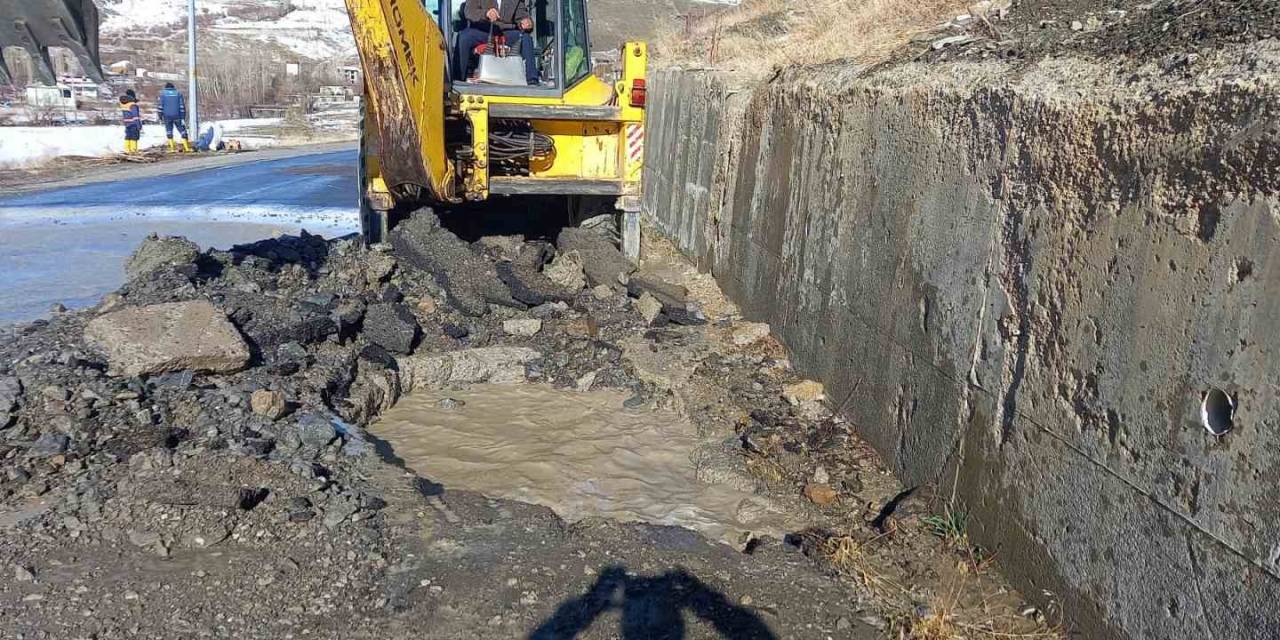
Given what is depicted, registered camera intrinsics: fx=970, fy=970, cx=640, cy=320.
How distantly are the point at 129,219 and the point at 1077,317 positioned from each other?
11396 mm

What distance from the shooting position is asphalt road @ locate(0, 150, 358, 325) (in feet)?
26.6

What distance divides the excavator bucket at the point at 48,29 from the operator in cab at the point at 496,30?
22.8 m

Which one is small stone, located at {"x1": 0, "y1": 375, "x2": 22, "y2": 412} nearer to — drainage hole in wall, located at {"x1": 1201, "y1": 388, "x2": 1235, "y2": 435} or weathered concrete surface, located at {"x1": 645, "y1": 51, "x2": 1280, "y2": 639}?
weathered concrete surface, located at {"x1": 645, "y1": 51, "x2": 1280, "y2": 639}

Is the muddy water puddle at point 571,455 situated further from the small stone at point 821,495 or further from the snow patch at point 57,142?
the snow patch at point 57,142

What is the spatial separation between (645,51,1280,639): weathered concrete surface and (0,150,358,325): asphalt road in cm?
596

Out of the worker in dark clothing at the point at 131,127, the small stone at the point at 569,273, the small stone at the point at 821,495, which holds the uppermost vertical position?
the worker in dark clothing at the point at 131,127

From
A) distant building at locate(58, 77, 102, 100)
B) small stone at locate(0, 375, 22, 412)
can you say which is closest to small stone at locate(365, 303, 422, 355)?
small stone at locate(0, 375, 22, 412)

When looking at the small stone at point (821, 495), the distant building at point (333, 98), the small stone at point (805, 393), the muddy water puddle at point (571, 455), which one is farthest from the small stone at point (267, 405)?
the distant building at point (333, 98)

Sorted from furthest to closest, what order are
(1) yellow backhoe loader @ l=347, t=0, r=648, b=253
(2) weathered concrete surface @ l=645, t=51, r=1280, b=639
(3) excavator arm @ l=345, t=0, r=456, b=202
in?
(1) yellow backhoe loader @ l=347, t=0, r=648, b=253 → (3) excavator arm @ l=345, t=0, r=456, b=202 → (2) weathered concrete surface @ l=645, t=51, r=1280, b=639

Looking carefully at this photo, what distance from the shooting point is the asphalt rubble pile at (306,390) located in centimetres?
395

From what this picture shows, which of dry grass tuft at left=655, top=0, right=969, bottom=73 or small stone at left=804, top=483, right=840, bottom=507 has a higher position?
dry grass tuft at left=655, top=0, right=969, bottom=73

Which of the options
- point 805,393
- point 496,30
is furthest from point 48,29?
point 805,393

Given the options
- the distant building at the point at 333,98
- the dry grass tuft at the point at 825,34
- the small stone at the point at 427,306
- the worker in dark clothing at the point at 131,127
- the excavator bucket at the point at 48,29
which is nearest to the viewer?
the small stone at the point at 427,306

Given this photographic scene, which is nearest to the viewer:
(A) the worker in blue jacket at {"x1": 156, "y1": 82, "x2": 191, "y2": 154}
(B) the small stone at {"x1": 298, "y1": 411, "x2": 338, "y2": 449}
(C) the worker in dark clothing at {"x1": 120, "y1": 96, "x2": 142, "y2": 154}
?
(B) the small stone at {"x1": 298, "y1": 411, "x2": 338, "y2": 449}
